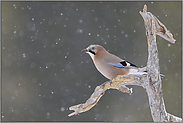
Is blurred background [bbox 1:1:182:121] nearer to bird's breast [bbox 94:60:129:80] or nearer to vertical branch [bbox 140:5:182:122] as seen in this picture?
bird's breast [bbox 94:60:129:80]

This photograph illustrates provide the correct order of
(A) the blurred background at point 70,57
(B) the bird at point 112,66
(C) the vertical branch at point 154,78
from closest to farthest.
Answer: (C) the vertical branch at point 154,78 → (B) the bird at point 112,66 → (A) the blurred background at point 70,57

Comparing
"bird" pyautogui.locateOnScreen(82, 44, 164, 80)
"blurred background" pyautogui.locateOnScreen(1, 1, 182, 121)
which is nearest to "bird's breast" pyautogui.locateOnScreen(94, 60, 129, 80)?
"bird" pyautogui.locateOnScreen(82, 44, 164, 80)

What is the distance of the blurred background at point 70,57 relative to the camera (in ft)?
14.1

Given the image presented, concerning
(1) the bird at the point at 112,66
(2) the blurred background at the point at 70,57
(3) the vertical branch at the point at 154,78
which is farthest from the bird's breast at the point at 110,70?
(2) the blurred background at the point at 70,57

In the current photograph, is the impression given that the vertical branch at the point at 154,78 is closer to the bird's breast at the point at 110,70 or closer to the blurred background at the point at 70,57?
the bird's breast at the point at 110,70

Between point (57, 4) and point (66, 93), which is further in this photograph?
point (57, 4)

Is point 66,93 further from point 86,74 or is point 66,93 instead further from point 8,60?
point 8,60

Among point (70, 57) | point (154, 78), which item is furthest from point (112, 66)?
point (70, 57)

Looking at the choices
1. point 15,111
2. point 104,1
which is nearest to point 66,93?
point 15,111

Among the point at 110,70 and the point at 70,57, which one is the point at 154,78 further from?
the point at 70,57

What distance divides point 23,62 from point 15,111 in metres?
1.00

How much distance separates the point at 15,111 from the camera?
4.44m

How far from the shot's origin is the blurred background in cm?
431

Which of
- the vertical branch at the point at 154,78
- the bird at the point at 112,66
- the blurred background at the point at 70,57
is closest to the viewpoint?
the vertical branch at the point at 154,78
